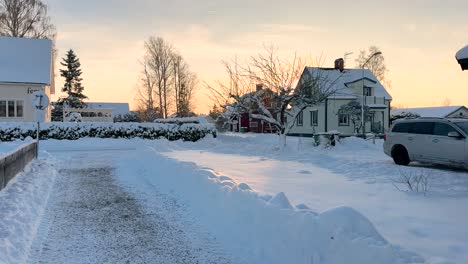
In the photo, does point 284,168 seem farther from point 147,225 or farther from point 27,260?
point 27,260

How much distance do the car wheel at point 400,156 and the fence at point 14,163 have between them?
40.3 feet

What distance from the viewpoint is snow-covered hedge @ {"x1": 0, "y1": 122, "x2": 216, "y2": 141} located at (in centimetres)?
2567

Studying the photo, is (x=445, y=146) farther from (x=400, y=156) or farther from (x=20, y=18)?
(x=20, y=18)

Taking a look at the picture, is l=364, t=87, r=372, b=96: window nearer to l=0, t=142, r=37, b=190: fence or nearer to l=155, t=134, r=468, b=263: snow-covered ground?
l=155, t=134, r=468, b=263: snow-covered ground

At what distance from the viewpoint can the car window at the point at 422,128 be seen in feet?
45.1

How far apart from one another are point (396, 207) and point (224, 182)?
3395 mm

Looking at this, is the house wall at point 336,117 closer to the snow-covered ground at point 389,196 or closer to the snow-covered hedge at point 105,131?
the snow-covered hedge at point 105,131

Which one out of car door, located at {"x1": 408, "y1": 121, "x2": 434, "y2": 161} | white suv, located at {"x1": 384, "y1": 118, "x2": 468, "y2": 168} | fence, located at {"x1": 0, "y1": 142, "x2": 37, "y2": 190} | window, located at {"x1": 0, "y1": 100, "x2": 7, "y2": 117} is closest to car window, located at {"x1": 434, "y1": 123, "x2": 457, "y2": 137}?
white suv, located at {"x1": 384, "y1": 118, "x2": 468, "y2": 168}

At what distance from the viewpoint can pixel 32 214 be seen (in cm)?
762

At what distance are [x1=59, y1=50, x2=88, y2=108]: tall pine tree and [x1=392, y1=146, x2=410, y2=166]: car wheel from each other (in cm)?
4619

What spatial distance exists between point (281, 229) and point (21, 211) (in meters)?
5.01

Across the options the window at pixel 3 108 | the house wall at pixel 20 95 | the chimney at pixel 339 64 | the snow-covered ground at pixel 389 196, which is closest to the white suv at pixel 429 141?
the snow-covered ground at pixel 389 196

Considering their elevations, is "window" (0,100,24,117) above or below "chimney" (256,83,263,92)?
below

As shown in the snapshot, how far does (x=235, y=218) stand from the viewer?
6707 mm
